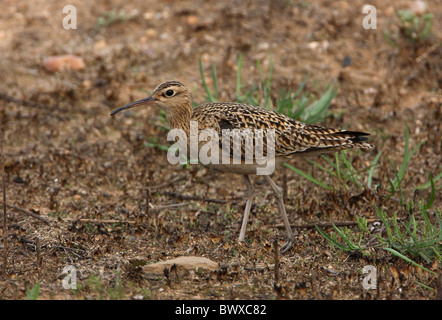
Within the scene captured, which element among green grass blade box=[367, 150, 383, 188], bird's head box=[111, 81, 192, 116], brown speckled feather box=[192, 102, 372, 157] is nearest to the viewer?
brown speckled feather box=[192, 102, 372, 157]

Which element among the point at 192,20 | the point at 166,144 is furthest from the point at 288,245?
the point at 192,20

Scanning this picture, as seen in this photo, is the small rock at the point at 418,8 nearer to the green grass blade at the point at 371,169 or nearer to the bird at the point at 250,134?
the green grass blade at the point at 371,169

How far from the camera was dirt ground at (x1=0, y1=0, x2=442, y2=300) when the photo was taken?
16.9 feet

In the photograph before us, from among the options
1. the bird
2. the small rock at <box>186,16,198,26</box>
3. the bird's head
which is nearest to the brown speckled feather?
the bird

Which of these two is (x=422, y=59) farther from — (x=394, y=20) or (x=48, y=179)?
(x=48, y=179)

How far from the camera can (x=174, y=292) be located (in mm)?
4910

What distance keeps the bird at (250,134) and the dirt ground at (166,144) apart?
62cm

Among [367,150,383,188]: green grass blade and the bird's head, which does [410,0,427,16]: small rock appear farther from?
the bird's head

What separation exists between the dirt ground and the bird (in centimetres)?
62

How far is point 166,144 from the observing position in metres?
7.50

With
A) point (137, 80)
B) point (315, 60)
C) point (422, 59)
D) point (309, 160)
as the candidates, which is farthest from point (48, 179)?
point (422, 59)

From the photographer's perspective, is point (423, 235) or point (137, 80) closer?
point (423, 235)

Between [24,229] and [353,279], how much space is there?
3.08 meters

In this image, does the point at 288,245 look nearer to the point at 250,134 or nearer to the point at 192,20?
the point at 250,134
